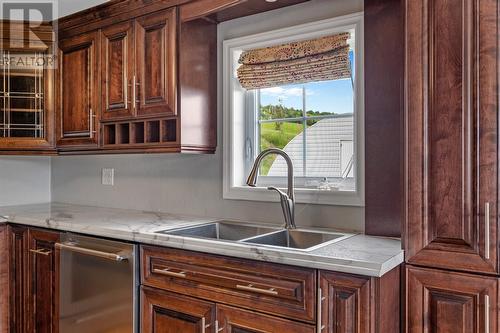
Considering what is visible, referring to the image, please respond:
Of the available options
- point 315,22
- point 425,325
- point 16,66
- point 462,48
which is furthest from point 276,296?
point 16,66

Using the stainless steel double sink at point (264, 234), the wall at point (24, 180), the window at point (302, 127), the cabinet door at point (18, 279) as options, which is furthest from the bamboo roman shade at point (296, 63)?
the wall at point (24, 180)

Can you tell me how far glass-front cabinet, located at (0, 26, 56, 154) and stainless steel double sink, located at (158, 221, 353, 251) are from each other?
4.34ft

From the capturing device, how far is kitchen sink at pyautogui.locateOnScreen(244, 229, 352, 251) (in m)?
1.99

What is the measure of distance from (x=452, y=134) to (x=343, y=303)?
673mm

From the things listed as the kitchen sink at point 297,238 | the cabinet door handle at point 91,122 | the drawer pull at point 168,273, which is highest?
the cabinet door handle at point 91,122

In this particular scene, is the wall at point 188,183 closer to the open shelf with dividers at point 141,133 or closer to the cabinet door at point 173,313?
the open shelf with dividers at point 141,133

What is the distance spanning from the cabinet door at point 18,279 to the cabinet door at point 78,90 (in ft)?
2.08

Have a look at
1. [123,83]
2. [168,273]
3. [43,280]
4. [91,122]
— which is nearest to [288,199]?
[168,273]

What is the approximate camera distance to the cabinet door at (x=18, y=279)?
8.45 ft

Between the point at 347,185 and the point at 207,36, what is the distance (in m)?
1.12

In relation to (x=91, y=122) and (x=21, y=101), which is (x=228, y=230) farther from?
(x=21, y=101)

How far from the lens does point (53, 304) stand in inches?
95.4

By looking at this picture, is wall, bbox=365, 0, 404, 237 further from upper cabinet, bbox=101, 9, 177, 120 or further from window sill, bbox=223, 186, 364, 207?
upper cabinet, bbox=101, 9, 177, 120

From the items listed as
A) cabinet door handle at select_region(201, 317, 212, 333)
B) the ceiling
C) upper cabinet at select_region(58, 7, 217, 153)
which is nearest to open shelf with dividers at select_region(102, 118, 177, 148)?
upper cabinet at select_region(58, 7, 217, 153)
